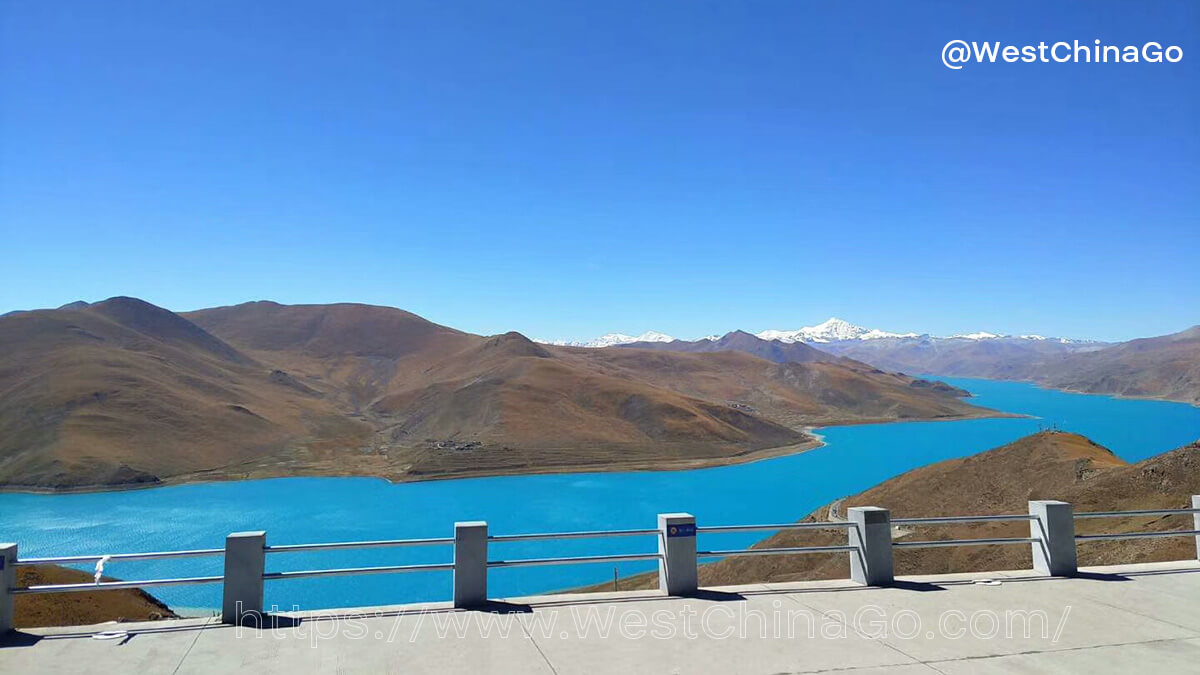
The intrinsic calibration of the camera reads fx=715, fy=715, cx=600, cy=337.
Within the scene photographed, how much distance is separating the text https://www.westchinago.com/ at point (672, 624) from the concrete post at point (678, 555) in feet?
2.71

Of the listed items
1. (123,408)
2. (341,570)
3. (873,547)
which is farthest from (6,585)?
(123,408)

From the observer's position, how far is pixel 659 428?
15125 cm

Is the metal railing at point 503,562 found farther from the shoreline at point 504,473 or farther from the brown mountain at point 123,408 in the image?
the brown mountain at point 123,408

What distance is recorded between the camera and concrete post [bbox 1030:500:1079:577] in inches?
556

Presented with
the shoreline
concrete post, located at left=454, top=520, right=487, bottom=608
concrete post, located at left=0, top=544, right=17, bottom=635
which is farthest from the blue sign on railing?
the shoreline

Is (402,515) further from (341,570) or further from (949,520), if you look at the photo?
(949,520)

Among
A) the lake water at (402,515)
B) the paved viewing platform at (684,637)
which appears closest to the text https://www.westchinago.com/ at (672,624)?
the paved viewing platform at (684,637)

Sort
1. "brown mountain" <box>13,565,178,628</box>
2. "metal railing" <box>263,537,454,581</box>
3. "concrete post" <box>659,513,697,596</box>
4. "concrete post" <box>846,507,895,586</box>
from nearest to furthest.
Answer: "metal railing" <box>263,537,454,581</box>, "concrete post" <box>659,513,697,596</box>, "concrete post" <box>846,507,895,586</box>, "brown mountain" <box>13,565,178,628</box>

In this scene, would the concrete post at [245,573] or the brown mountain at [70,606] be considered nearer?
the concrete post at [245,573]

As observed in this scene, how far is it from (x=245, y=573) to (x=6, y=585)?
3.01 m

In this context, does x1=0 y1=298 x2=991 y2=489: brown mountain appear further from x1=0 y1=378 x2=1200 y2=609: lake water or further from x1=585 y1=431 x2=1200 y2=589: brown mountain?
x1=585 y1=431 x2=1200 y2=589: brown mountain

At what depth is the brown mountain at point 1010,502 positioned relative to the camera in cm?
3070

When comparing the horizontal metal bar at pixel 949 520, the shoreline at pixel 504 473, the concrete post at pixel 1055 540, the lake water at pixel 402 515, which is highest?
the horizontal metal bar at pixel 949 520

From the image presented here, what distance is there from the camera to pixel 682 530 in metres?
12.6
